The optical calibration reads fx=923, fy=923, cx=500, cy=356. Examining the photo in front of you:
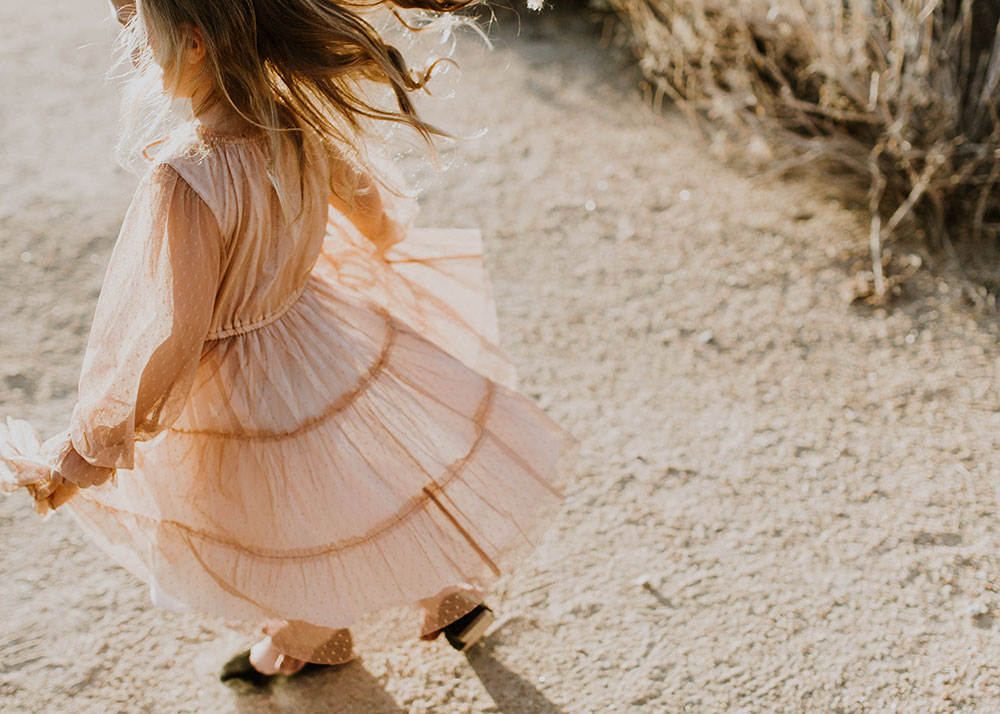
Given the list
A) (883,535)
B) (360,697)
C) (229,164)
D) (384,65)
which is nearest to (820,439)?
(883,535)

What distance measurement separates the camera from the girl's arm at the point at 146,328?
1.33 meters

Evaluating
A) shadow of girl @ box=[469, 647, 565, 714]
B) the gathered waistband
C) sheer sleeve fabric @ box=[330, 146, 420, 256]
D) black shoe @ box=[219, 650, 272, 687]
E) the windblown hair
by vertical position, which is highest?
the windblown hair

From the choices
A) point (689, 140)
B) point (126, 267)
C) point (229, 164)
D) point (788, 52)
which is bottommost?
point (689, 140)

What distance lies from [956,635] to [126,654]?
66.7 inches

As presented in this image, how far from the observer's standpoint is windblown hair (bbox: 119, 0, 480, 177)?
131 cm

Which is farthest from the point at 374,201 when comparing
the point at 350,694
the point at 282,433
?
the point at 350,694

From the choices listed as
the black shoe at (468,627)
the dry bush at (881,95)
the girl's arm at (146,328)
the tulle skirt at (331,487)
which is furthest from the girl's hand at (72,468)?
the dry bush at (881,95)

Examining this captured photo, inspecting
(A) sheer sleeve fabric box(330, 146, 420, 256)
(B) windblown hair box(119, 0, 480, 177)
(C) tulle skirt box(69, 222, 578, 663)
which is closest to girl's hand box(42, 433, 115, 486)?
(C) tulle skirt box(69, 222, 578, 663)

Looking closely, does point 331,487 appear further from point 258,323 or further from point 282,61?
point 282,61

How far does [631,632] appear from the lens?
1930 millimetres

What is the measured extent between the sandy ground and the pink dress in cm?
32

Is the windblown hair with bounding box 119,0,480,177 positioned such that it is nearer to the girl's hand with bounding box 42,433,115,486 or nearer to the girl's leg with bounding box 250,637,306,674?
the girl's hand with bounding box 42,433,115,486

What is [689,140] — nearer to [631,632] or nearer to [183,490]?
[631,632]

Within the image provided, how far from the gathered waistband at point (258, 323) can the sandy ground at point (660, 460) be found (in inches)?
30.1
